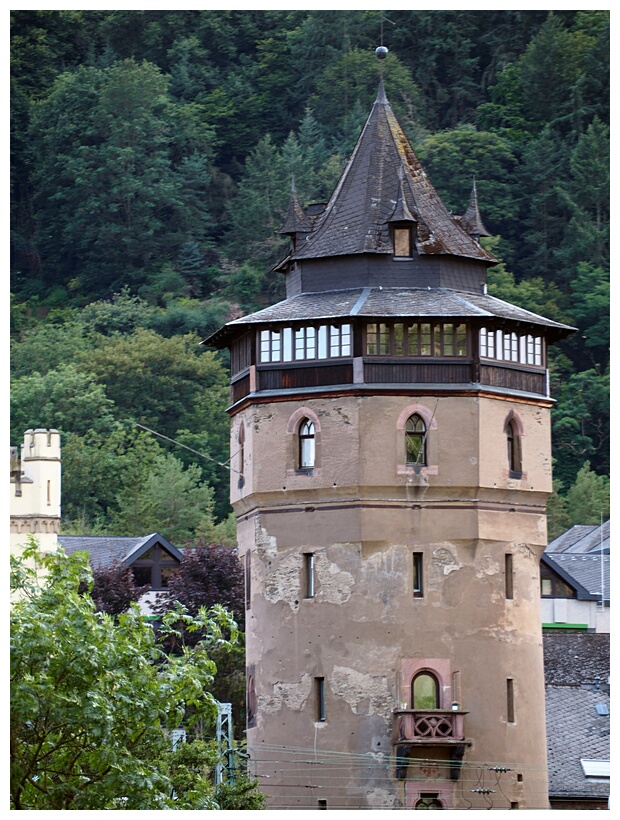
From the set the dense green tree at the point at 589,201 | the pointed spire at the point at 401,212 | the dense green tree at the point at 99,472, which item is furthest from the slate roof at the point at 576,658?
the dense green tree at the point at 589,201

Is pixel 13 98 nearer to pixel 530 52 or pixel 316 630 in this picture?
pixel 530 52

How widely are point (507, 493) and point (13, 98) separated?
61.4m

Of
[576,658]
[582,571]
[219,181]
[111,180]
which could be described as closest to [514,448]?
[576,658]

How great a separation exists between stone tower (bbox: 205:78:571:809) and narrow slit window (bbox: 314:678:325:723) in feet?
0.11

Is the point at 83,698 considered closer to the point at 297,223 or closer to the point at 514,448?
the point at 514,448

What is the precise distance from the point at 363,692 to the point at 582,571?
3541 cm

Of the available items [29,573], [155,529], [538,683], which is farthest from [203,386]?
[29,573]

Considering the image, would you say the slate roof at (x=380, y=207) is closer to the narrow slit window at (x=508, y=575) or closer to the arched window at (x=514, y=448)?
the arched window at (x=514, y=448)

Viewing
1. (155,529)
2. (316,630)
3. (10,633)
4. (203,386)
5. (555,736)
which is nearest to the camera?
(10,633)

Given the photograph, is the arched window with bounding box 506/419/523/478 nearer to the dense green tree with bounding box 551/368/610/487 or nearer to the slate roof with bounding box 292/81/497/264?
the slate roof with bounding box 292/81/497/264

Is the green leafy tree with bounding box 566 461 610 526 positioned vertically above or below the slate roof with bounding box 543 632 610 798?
above

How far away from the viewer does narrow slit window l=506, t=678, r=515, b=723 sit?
199 ft

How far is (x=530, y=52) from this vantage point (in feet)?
395

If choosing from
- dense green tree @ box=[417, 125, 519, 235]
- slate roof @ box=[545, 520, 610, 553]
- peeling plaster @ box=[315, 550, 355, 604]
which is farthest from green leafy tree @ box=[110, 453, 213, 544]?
peeling plaster @ box=[315, 550, 355, 604]
